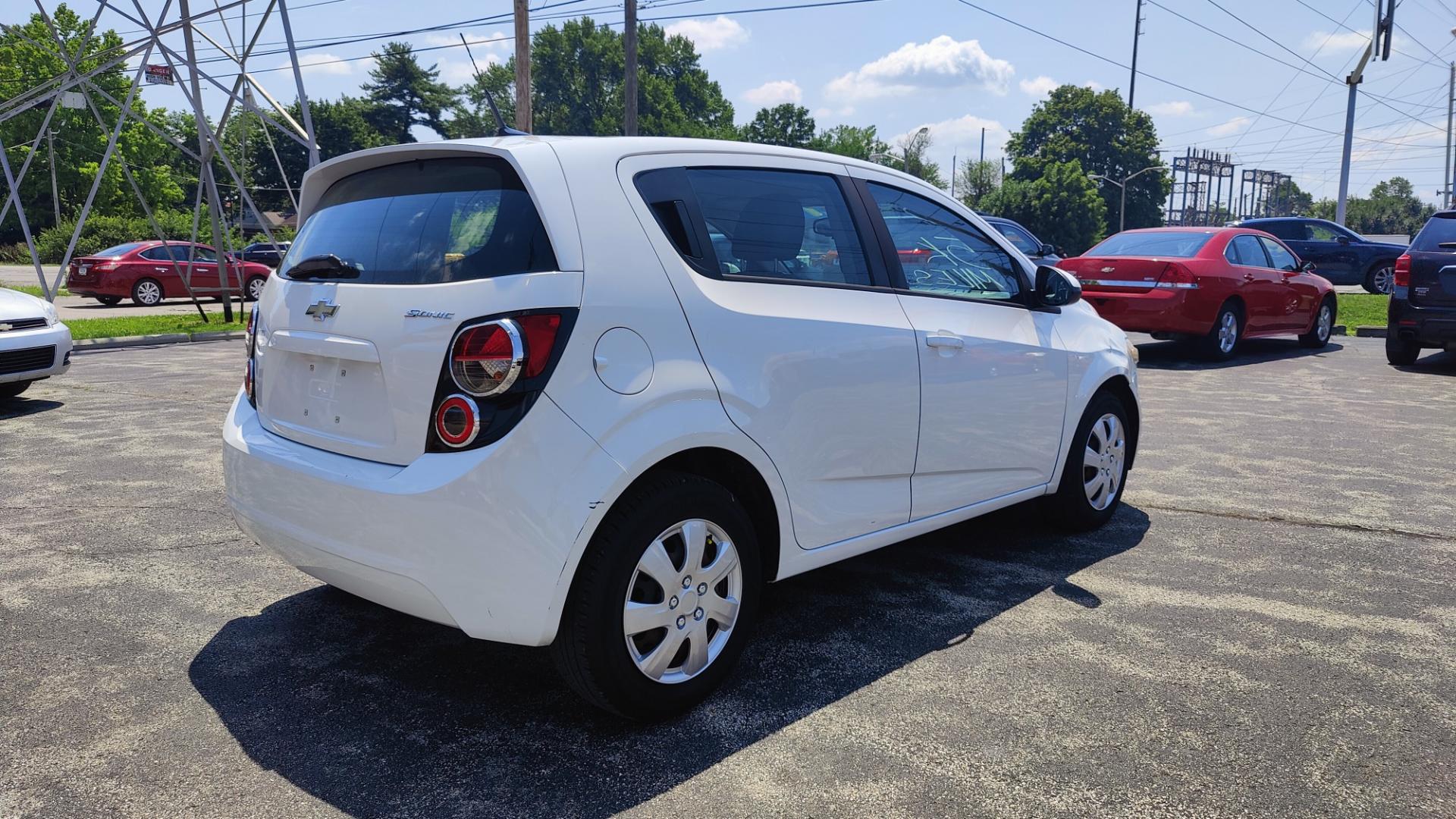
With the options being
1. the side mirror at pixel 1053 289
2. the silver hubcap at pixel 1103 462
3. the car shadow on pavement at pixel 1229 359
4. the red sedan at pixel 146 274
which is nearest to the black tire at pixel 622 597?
the side mirror at pixel 1053 289

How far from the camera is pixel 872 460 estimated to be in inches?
144

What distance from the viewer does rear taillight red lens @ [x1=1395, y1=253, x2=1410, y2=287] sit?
10.8 m

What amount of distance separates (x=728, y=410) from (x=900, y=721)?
106 cm

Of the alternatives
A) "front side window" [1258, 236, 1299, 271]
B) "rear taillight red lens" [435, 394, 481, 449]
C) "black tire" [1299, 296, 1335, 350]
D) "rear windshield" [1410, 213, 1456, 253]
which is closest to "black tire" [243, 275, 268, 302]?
"front side window" [1258, 236, 1299, 271]

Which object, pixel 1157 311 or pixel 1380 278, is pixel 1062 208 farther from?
pixel 1157 311

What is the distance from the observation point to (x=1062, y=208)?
7594 centimetres

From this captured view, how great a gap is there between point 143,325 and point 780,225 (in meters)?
15.2

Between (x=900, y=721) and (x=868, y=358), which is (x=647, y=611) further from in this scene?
(x=868, y=358)

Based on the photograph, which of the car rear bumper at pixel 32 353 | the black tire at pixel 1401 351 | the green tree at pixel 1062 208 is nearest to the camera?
the car rear bumper at pixel 32 353

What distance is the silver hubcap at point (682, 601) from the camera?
116 inches

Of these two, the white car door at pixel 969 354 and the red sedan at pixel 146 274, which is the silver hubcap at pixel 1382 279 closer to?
the white car door at pixel 969 354

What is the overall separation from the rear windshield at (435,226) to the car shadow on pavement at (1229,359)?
9930mm

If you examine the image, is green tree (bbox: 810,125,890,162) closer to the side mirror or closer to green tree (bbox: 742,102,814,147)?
green tree (bbox: 742,102,814,147)

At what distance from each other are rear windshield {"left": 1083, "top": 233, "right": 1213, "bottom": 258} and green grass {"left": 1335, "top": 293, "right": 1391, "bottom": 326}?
4.18 m
